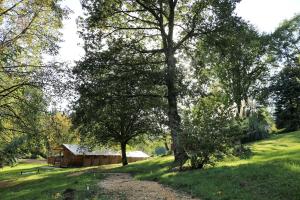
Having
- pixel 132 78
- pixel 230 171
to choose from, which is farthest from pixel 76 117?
pixel 230 171

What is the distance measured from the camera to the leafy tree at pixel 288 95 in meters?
50.1

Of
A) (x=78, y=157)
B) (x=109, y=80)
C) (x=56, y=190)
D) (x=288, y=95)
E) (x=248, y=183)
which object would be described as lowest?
(x=56, y=190)

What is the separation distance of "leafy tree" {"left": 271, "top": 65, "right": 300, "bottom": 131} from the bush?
35772 mm

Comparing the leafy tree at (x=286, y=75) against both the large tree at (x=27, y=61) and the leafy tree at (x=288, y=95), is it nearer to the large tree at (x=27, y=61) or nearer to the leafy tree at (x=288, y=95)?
the leafy tree at (x=288, y=95)

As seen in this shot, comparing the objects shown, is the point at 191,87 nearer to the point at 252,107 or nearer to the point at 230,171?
the point at 230,171

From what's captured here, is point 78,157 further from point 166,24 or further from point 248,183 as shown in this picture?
point 248,183

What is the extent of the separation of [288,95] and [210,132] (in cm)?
3808

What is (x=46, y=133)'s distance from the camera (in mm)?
18969

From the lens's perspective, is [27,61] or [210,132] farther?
[27,61]

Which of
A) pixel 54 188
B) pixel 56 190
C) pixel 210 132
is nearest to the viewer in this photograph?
pixel 56 190

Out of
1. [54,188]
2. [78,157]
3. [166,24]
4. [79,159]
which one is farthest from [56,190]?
[79,159]

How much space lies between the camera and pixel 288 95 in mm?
50656

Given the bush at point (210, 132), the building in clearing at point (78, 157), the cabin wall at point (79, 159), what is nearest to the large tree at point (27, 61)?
the bush at point (210, 132)

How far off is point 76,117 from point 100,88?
3686 mm
